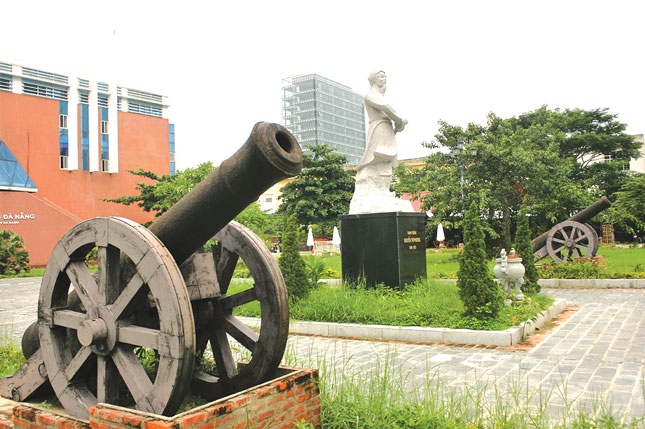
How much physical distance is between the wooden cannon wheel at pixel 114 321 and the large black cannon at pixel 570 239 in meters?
14.2

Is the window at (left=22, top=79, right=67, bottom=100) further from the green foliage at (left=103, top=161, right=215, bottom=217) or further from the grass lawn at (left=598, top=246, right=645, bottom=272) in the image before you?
the grass lawn at (left=598, top=246, right=645, bottom=272)

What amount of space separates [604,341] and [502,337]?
137 cm

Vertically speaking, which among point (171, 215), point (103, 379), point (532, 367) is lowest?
point (532, 367)

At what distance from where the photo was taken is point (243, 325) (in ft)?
14.6

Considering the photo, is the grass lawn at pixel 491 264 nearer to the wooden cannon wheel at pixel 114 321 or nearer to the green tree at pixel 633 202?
the green tree at pixel 633 202

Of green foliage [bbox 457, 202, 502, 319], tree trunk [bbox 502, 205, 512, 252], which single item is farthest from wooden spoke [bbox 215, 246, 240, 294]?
tree trunk [bbox 502, 205, 512, 252]

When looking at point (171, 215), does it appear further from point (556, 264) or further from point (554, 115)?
point (554, 115)

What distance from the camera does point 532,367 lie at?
19.3 feet

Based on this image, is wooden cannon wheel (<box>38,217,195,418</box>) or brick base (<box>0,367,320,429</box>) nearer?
brick base (<box>0,367,320,429</box>)

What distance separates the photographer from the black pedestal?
1025 centimetres

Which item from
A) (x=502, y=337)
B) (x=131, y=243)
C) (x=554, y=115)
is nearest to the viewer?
(x=131, y=243)

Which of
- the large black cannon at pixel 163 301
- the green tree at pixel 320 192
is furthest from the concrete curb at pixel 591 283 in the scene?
the green tree at pixel 320 192

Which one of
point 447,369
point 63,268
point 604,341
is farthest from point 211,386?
point 604,341

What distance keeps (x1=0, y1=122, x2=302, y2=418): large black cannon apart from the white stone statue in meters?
7.20
